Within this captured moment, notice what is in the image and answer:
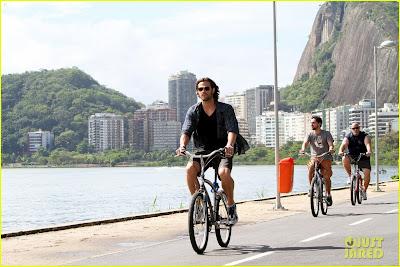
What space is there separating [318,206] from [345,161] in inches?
137

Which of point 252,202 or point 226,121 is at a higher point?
point 226,121

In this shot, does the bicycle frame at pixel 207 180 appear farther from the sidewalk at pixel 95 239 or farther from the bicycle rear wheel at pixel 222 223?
the sidewalk at pixel 95 239

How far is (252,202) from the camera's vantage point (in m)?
19.6

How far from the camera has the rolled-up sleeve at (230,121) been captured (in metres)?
9.21

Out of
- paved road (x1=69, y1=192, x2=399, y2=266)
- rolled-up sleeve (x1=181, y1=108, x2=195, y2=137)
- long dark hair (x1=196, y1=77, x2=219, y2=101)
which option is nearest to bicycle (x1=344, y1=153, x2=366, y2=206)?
paved road (x1=69, y1=192, x2=399, y2=266)

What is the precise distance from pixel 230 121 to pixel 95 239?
3.23 meters

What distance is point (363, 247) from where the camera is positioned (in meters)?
9.28

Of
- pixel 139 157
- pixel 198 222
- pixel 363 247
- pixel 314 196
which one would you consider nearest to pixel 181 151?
pixel 198 222

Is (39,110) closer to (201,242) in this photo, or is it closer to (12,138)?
(12,138)

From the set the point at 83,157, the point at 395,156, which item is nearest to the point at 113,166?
the point at 83,157

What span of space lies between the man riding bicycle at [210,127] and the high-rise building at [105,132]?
144991 mm

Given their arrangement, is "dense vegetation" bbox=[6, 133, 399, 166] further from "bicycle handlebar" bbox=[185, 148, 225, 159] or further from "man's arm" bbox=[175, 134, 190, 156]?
"bicycle handlebar" bbox=[185, 148, 225, 159]

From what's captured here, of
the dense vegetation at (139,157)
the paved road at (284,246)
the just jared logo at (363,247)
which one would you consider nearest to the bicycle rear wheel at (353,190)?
the paved road at (284,246)

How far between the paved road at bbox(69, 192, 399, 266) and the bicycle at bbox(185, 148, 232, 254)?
20 cm
